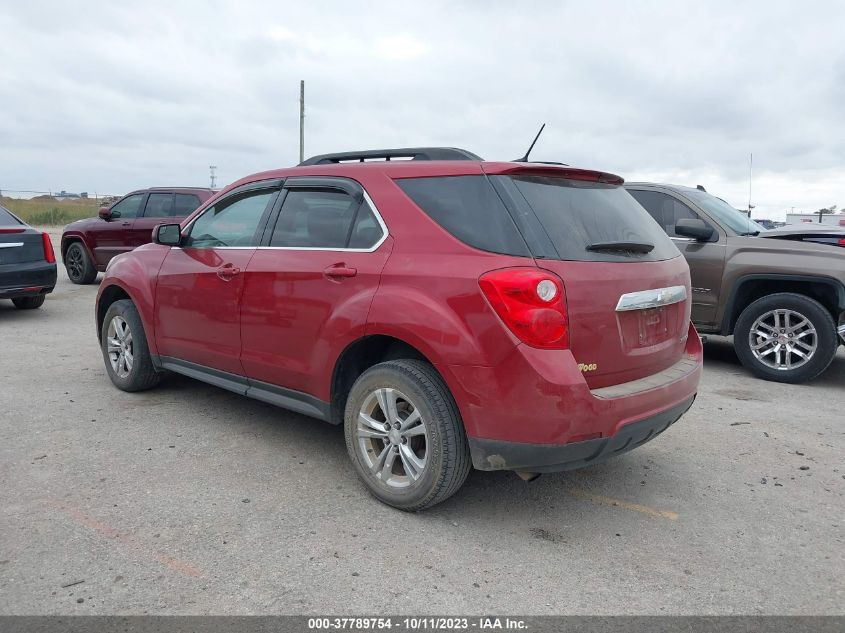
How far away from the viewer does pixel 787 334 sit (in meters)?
6.39

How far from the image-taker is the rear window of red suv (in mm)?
3127

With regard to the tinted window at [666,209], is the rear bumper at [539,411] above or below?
below

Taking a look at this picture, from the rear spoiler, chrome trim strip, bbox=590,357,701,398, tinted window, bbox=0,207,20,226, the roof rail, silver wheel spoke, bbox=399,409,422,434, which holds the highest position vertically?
the roof rail

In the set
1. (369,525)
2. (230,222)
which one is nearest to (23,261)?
(230,222)

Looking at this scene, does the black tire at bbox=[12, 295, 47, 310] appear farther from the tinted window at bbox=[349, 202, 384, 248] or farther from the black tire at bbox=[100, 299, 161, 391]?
the tinted window at bbox=[349, 202, 384, 248]

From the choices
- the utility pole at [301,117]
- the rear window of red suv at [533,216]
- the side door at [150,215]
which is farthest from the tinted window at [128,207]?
the utility pole at [301,117]

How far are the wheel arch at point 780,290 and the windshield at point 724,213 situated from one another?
0.58 metres

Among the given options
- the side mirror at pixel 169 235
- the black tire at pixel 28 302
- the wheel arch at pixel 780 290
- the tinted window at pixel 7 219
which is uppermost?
the tinted window at pixel 7 219

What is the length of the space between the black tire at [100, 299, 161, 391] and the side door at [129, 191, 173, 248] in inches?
266

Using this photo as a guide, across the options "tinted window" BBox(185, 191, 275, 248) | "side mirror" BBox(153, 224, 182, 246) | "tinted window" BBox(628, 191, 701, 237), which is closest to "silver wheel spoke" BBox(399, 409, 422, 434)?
"tinted window" BBox(185, 191, 275, 248)

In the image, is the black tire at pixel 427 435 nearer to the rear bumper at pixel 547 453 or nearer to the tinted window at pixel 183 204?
the rear bumper at pixel 547 453

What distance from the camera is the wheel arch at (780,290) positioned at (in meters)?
6.22

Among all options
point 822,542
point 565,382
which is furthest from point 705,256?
point 565,382

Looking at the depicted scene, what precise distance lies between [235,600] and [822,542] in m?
2.65
